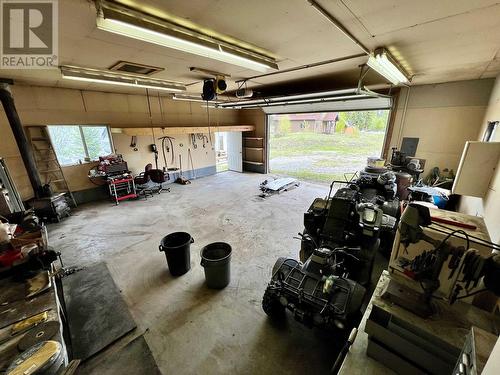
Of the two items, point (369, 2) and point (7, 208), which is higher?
point (369, 2)

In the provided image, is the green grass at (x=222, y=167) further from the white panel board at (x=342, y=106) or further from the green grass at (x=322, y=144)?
the white panel board at (x=342, y=106)

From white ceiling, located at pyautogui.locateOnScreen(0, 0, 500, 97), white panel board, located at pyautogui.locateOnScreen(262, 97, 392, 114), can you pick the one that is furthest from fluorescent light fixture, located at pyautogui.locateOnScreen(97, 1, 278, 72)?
white panel board, located at pyautogui.locateOnScreen(262, 97, 392, 114)

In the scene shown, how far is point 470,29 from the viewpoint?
2018 mm

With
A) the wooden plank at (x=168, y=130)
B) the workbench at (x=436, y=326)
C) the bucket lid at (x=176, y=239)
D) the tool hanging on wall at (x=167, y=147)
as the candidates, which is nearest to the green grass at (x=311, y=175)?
the wooden plank at (x=168, y=130)

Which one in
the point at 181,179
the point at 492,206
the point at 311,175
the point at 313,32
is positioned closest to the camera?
the point at 313,32

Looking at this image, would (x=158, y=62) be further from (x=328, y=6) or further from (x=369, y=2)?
(x=369, y=2)

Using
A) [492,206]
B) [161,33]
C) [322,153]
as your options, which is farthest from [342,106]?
[322,153]

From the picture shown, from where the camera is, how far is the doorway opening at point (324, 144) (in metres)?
9.45

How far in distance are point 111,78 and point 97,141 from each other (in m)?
2.68

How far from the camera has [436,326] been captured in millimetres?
1171

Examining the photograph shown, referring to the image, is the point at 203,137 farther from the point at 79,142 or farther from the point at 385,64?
the point at 385,64

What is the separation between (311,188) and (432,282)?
5677 mm

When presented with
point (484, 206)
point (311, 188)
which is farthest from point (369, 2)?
point (311, 188)

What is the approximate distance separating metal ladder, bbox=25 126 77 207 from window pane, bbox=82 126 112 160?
2.57 ft
